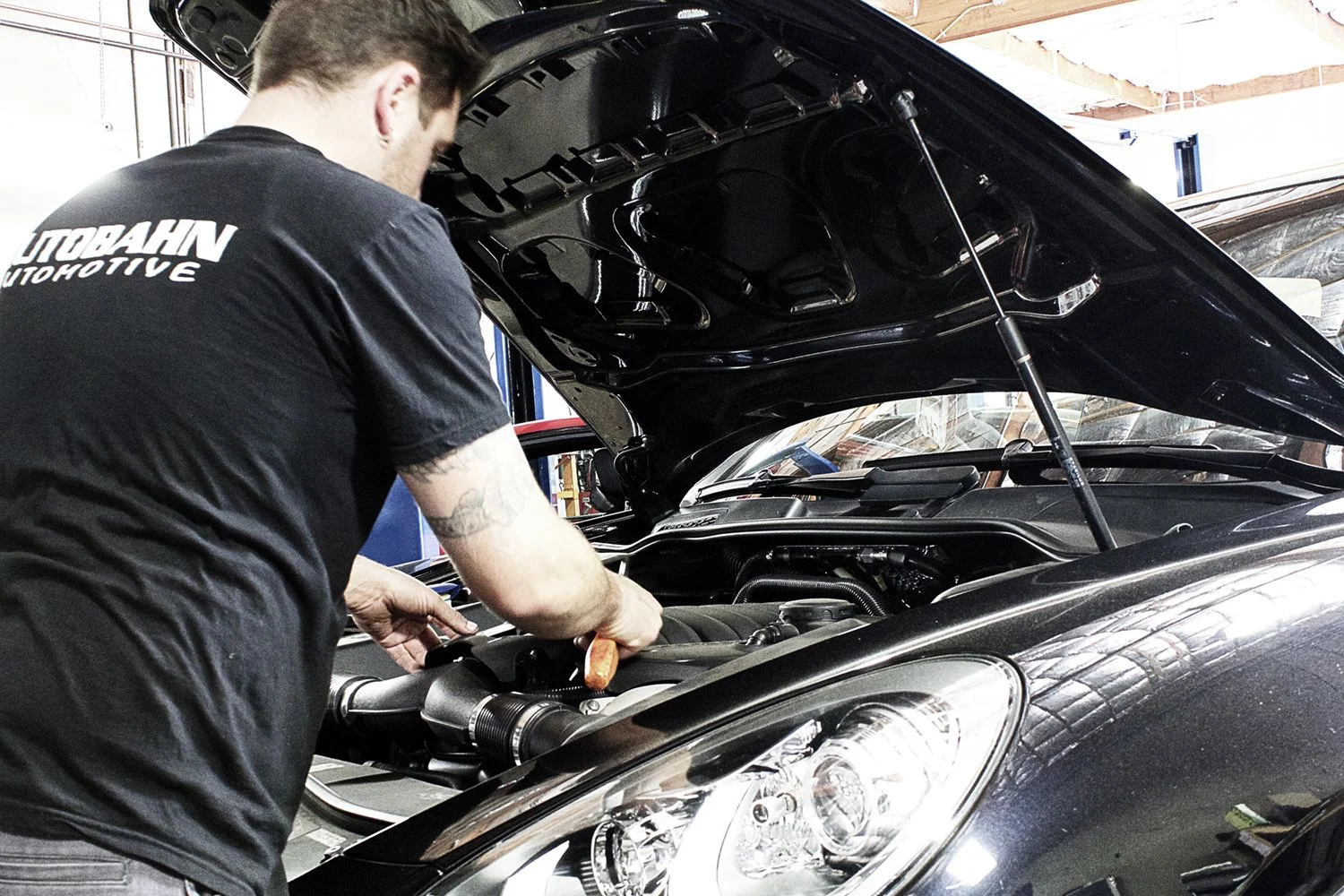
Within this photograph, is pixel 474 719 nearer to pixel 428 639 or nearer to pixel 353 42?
pixel 428 639

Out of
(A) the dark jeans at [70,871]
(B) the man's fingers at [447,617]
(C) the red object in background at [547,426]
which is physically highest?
(A) the dark jeans at [70,871]

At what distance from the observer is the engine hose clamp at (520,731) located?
1.21m

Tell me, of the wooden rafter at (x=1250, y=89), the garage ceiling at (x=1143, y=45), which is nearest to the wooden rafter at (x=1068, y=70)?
the garage ceiling at (x=1143, y=45)

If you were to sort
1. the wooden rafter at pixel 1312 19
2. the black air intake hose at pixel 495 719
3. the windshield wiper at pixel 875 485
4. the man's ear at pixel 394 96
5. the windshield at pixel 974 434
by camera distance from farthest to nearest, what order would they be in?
the wooden rafter at pixel 1312 19 → the windshield wiper at pixel 875 485 → the windshield at pixel 974 434 → the black air intake hose at pixel 495 719 → the man's ear at pixel 394 96

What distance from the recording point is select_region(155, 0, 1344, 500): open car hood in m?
1.26

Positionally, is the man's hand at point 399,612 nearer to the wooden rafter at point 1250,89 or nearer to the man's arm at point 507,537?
the man's arm at point 507,537

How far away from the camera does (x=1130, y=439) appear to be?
1744 millimetres

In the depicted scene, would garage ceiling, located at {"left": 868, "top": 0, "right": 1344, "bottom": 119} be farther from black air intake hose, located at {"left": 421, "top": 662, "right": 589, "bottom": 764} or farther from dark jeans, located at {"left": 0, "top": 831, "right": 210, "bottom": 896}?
dark jeans, located at {"left": 0, "top": 831, "right": 210, "bottom": 896}

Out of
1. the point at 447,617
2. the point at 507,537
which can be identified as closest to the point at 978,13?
the point at 447,617

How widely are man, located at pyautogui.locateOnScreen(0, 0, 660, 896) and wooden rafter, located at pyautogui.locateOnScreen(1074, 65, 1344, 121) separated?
24.4 feet

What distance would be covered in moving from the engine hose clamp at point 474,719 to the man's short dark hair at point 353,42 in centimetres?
62

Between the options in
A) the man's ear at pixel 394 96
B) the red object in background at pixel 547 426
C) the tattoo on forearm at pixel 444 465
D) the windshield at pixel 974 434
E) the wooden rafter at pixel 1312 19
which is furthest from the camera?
the wooden rafter at pixel 1312 19

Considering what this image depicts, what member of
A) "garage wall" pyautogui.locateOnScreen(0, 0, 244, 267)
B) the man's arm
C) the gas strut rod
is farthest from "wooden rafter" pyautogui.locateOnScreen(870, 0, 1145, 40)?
the man's arm

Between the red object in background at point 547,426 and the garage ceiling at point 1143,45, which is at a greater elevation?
the garage ceiling at point 1143,45
